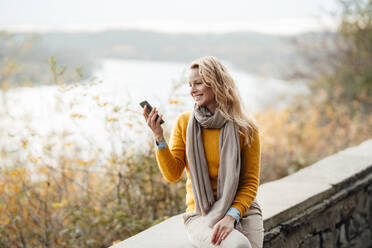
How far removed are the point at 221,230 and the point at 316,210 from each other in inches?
48.2

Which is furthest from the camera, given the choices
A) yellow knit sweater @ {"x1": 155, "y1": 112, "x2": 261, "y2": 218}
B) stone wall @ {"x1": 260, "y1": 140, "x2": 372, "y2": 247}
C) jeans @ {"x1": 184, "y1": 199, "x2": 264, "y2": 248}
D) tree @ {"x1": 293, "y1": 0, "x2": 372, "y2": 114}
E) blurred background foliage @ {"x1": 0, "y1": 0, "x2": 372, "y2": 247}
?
tree @ {"x1": 293, "y1": 0, "x2": 372, "y2": 114}

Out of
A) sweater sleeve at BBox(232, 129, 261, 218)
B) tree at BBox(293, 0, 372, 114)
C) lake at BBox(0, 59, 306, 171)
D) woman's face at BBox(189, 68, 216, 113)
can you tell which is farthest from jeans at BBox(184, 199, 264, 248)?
tree at BBox(293, 0, 372, 114)

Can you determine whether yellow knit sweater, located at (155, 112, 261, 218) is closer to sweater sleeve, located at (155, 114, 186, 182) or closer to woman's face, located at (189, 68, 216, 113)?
sweater sleeve, located at (155, 114, 186, 182)

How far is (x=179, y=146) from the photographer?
80.0 inches

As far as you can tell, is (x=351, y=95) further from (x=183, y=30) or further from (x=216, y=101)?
(x=216, y=101)

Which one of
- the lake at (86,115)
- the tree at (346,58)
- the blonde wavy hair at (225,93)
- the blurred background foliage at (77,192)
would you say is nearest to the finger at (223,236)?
the blonde wavy hair at (225,93)

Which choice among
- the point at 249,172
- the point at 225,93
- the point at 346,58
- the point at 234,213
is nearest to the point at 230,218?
the point at 234,213

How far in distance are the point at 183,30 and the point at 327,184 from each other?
4.71 metres

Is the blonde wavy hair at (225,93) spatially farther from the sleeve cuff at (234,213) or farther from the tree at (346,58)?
the tree at (346,58)

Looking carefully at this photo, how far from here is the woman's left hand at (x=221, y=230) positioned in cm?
183

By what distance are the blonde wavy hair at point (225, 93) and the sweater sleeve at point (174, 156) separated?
242mm

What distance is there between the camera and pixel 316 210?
2.80 metres

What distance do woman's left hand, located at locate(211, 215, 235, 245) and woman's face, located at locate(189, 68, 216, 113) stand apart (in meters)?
0.56

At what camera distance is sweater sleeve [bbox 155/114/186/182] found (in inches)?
74.7
